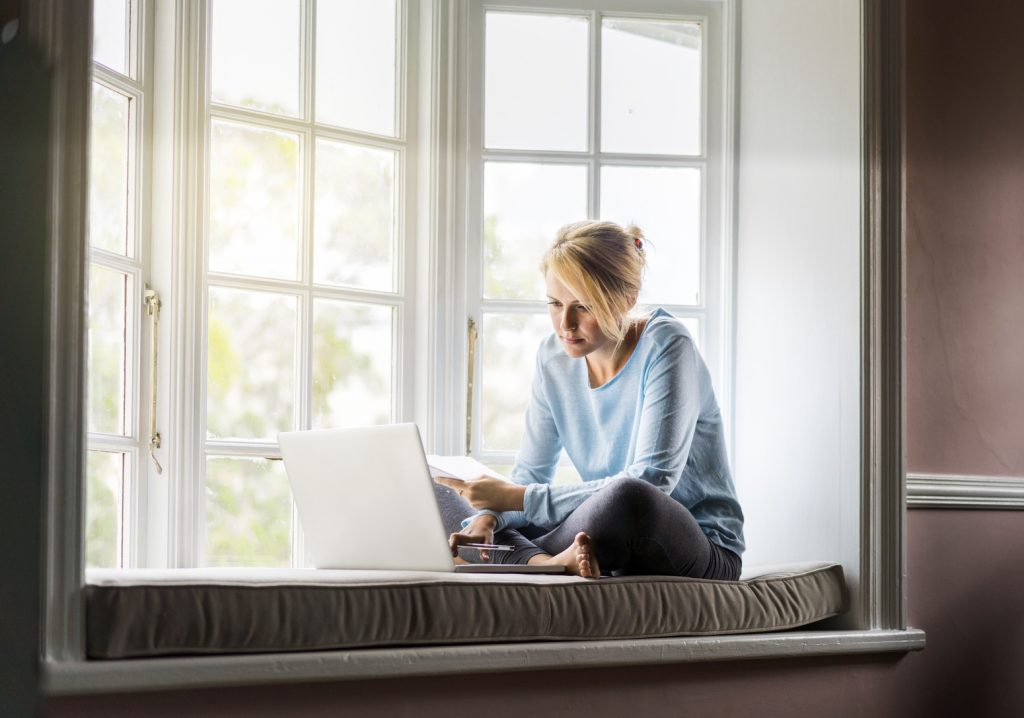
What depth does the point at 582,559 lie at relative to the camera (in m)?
2.23

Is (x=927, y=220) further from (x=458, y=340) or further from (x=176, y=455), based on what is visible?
(x=176, y=455)

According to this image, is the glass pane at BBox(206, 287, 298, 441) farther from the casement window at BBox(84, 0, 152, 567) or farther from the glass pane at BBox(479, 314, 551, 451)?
the glass pane at BBox(479, 314, 551, 451)

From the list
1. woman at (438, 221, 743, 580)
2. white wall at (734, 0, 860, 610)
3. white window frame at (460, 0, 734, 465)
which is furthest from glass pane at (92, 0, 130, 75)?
white wall at (734, 0, 860, 610)

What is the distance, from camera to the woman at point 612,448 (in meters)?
2.26

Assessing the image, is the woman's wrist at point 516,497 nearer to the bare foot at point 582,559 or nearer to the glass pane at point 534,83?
the bare foot at point 582,559

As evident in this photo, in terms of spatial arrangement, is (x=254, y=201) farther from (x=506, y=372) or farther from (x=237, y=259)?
(x=506, y=372)

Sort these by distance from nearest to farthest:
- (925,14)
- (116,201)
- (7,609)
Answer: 1. (7,609)
2. (116,201)
3. (925,14)

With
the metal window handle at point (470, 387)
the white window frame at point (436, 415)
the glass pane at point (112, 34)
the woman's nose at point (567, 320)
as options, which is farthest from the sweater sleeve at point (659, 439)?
the glass pane at point (112, 34)

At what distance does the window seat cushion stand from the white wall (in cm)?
31

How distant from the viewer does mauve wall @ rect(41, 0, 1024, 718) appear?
2551 millimetres

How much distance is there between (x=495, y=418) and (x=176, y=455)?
0.81 m

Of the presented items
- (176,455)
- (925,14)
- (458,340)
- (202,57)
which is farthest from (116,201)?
(925,14)

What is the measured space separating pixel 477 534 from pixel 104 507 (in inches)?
31.3

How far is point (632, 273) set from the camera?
2.64 meters
